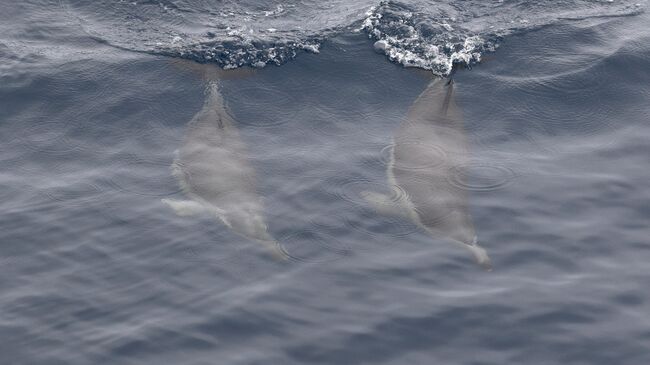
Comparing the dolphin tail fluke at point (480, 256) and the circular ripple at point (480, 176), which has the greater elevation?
the circular ripple at point (480, 176)

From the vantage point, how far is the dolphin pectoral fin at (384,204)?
64.6ft

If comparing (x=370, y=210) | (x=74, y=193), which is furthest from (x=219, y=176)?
(x=370, y=210)

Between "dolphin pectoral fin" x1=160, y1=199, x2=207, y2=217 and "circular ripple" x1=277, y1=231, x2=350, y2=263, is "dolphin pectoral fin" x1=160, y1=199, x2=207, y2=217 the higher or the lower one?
the higher one

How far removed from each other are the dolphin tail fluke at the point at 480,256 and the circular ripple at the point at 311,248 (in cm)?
247

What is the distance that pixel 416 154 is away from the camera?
21578 mm

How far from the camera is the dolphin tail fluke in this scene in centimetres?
1798

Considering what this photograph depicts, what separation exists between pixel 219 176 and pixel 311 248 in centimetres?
341

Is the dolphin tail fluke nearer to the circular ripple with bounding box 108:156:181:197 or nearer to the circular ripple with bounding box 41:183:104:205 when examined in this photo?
the circular ripple with bounding box 108:156:181:197

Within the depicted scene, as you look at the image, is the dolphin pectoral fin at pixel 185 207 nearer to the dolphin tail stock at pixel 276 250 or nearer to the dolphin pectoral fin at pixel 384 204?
the dolphin tail stock at pixel 276 250

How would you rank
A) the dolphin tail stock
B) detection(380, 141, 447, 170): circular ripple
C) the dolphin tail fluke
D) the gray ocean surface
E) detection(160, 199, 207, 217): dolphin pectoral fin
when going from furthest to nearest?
detection(380, 141, 447, 170): circular ripple
detection(160, 199, 207, 217): dolphin pectoral fin
the dolphin tail stock
the dolphin tail fluke
the gray ocean surface

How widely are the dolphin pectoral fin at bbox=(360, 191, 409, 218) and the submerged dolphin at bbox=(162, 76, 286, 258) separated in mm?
2321

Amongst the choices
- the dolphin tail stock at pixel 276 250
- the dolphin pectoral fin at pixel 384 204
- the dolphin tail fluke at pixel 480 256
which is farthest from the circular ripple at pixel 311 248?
the dolphin tail fluke at pixel 480 256

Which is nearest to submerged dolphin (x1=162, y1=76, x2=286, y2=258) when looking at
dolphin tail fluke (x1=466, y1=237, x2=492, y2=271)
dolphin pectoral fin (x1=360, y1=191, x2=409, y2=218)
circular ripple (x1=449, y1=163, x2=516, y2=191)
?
dolphin pectoral fin (x1=360, y1=191, x2=409, y2=218)

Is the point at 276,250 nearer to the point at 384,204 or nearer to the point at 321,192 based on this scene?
the point at 321,192
